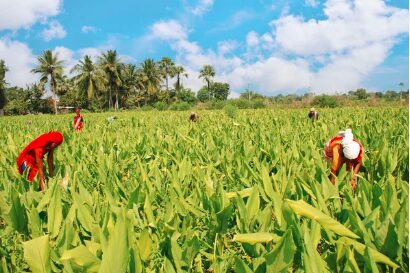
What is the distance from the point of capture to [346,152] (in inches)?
129

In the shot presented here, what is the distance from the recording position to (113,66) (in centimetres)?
5041

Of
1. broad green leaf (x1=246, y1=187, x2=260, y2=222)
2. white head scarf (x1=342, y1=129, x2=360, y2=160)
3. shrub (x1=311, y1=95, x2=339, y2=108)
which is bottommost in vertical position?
broad green leaf (x1=246, y1=187, x2=260, y2=222)

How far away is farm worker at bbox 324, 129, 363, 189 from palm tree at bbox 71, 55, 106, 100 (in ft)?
160

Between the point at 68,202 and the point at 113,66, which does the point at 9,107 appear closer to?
the point at 113,66

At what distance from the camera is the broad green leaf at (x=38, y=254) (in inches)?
52.2

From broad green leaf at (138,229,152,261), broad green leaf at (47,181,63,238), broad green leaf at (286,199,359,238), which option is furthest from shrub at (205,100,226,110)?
broad green leaf at (286,199,359,238)

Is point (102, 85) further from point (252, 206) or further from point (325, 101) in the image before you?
point (252, 206)

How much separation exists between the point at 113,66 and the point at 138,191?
5063 cm

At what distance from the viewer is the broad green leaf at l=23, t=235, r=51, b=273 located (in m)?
1.33

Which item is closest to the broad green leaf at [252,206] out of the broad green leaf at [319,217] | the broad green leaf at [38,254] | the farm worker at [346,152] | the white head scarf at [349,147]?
the broad green leaf at [319,217]

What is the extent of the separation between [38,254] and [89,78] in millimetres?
51513

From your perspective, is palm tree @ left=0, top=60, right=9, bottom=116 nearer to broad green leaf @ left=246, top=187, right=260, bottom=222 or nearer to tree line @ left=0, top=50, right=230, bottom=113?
tree line @ left=0, top=50, right=230, bottom=113

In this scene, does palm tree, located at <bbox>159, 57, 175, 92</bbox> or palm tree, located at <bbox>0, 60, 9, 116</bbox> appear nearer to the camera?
palm tree, located at <bbox>0, 60, 9, 116</bbox>

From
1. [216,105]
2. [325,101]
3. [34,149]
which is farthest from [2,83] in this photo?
[34,149]
